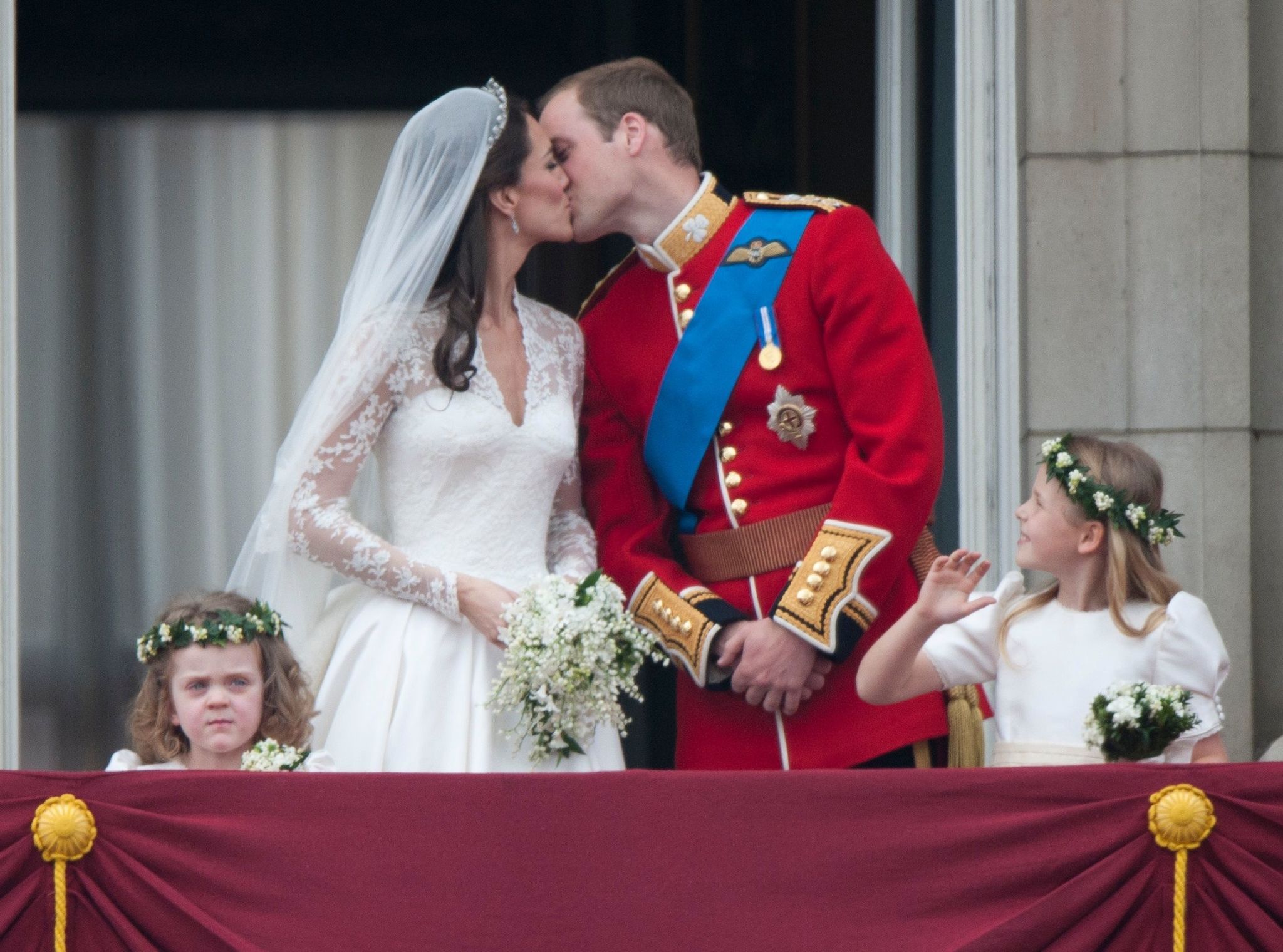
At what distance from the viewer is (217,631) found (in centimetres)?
362

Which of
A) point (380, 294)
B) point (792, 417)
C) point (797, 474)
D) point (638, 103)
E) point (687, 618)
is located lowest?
point (687, 618)

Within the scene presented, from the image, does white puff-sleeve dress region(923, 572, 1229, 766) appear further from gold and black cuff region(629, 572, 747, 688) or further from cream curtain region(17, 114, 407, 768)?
cream curtain region(17, 114, 407, 768)

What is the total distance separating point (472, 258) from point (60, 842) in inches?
58.4

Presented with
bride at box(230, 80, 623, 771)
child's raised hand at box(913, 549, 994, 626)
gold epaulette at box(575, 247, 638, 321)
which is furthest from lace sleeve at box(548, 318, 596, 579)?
child's raised hand at box(913, 549, 994, 626)

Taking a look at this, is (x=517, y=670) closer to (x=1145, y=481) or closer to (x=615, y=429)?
(x=615, y=429)

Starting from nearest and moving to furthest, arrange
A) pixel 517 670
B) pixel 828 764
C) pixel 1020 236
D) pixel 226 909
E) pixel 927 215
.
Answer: pixel 226 909 < pixel 517 670 < pixel 828 764 < pixel 1020 236 < pixel 927 215

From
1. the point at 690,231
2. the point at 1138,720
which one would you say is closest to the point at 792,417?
the point at 690,231

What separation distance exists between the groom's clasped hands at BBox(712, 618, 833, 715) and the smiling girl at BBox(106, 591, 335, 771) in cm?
73

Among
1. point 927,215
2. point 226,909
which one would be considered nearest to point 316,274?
point 927,215

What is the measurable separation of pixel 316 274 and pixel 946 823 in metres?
3.68

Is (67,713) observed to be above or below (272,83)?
below

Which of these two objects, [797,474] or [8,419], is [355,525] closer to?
[797,474]

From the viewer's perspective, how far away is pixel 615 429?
13.6 feet

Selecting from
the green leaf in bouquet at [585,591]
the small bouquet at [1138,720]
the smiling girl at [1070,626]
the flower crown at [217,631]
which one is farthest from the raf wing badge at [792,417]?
the flower crown at [217,631]
